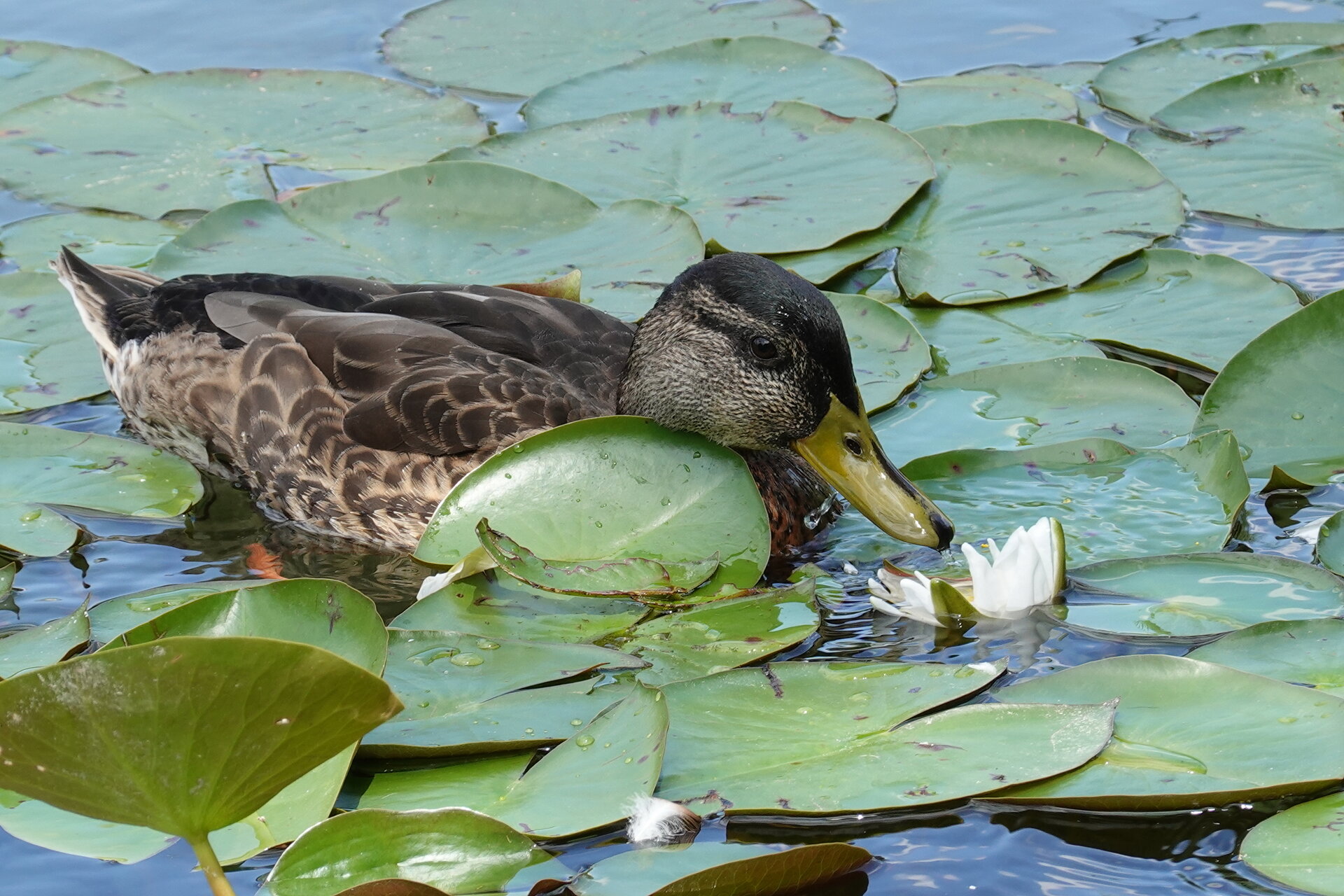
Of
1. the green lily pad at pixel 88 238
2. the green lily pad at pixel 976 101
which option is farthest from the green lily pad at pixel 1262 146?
the green lily pad at pixel 88 238

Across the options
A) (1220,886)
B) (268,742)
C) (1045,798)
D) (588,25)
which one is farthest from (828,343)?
(588,25)

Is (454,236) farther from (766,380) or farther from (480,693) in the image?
(480,693)

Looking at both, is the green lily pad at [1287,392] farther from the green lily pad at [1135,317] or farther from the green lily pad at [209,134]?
the green lily pad at [209,134]

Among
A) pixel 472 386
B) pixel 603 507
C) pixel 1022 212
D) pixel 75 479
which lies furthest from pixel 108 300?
pixel 1022 212

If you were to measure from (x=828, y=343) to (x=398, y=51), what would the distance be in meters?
4.40

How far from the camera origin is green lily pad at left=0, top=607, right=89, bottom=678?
407 cm

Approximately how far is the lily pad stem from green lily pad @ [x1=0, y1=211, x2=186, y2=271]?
4.24 metres

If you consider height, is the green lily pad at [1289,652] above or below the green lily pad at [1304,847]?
above

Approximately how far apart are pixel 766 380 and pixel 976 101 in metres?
3.27

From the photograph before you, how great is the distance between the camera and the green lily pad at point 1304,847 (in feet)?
10.5

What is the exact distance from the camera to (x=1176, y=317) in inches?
226

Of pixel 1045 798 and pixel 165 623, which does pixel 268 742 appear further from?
pixel 1045 798

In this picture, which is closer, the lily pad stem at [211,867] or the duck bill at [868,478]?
the lily pad stem at [211,867]

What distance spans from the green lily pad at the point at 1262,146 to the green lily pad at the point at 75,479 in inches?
174
